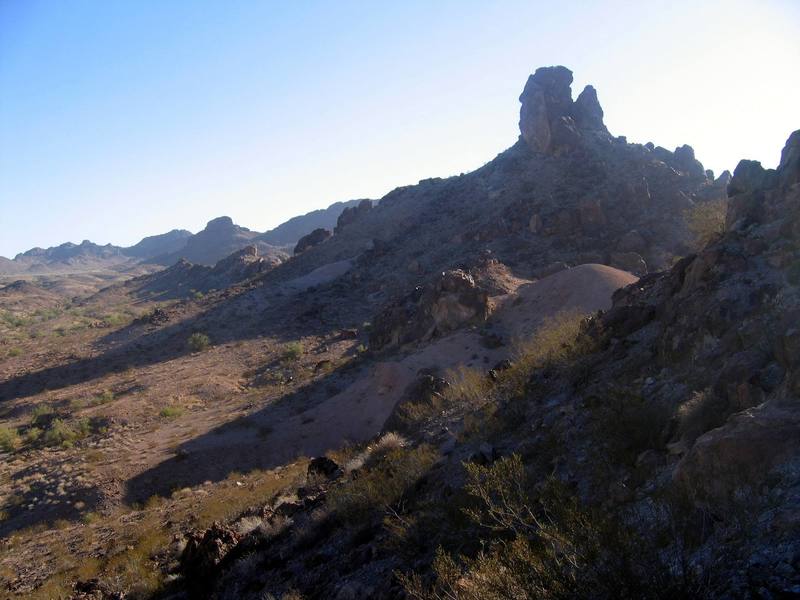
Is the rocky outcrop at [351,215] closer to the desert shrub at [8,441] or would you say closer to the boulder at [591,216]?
the boulder at [591,216]

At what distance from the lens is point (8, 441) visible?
18516 millimetres

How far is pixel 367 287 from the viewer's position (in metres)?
36.3

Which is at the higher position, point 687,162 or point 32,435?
point 687,162

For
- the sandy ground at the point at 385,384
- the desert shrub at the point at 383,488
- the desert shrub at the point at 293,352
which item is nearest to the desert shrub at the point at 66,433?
the sandy ground at the point at 385,384

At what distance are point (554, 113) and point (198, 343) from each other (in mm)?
28204

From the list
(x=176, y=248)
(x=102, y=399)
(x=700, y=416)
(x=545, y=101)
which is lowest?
(x=102, y=399)

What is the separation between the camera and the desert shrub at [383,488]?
712 cm

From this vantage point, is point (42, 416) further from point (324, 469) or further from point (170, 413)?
point (324, 469)

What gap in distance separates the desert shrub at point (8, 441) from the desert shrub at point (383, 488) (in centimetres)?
1522

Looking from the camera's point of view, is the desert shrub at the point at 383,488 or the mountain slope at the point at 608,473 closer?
the mountain slope at the point at 608,473

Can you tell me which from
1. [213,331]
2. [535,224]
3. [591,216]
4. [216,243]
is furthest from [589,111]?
[216,243]

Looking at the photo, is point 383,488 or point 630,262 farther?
point 630,262

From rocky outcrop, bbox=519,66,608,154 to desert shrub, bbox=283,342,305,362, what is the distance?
2354cm

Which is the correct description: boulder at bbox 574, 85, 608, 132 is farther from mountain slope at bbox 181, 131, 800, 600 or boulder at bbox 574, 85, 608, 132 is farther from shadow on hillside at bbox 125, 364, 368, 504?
mountain slope at bbox 181, 131, 800, 600
